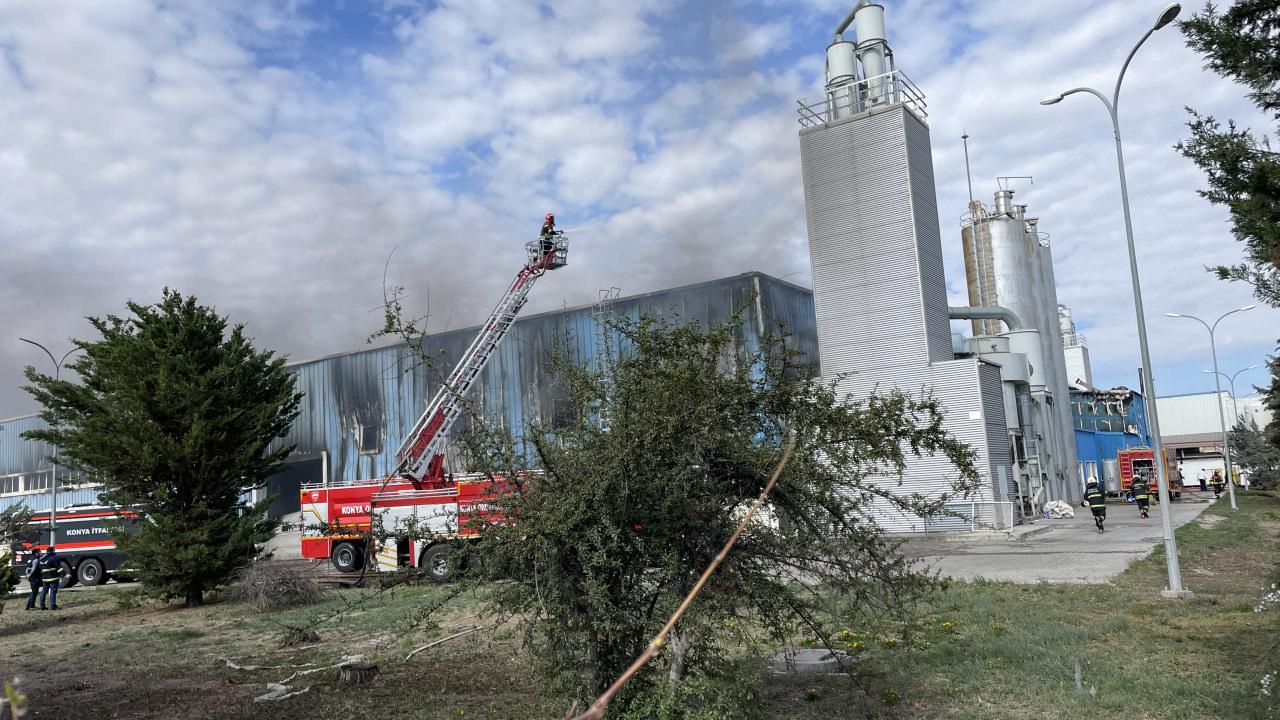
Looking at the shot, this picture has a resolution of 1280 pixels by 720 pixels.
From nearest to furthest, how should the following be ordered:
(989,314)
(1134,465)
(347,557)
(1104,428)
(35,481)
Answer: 1. (347,557)
2. (989,314)
3. (1134,465)
4. (35,481)
5. (1104,428)

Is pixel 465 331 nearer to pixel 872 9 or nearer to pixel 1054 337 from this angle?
pixel 872 9

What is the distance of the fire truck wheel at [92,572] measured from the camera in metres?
25.1

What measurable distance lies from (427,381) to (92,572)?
11.7 metres

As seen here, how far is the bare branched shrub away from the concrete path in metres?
11.9

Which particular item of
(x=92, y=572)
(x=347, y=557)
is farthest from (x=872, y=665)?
(x=92, y=572)

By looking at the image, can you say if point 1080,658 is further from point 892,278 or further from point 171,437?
point 892,278

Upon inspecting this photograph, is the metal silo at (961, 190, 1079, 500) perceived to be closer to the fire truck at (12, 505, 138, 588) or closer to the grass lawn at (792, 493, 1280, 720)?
the grass lawn at (792, 493, 1280, 720)

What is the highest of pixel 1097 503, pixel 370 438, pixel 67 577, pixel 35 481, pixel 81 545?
pixel 370 438

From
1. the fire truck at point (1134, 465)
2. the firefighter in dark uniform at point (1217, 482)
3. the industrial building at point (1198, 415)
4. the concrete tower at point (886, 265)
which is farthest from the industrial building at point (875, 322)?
the industrial building at point (1198, 415)

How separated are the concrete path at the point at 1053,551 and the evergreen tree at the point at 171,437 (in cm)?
1426

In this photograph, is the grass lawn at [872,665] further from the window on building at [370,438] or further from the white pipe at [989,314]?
the window on building at [370,438]

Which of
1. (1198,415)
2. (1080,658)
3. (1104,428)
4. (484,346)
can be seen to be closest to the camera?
(1080,658)

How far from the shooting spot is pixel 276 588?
1645 cm

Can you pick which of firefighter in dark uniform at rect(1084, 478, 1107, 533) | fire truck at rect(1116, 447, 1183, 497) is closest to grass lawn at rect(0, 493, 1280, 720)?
firefighter in dark uniform at rect(1084, 478, 1107, 533)
